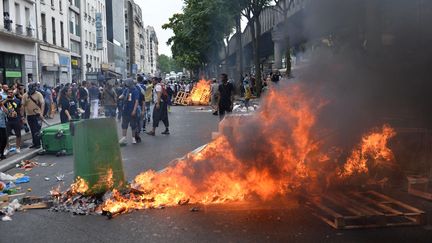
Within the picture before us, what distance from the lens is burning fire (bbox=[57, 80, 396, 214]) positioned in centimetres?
582

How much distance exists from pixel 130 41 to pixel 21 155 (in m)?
85.0

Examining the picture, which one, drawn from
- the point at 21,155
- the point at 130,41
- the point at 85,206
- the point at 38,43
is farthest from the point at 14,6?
the point at 130,41

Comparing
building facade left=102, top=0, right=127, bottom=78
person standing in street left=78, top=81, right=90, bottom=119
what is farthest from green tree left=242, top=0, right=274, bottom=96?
building facade left=102, top=0, right=127, bottom=78

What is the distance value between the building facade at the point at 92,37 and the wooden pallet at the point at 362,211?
38.3 metres

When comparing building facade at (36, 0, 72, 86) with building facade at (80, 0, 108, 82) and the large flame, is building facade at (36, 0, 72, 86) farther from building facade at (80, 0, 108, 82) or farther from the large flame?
the large flame

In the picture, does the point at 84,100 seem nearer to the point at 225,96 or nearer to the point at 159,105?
the point at 159,105

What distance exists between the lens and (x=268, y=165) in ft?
19.1

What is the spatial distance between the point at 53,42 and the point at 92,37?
46.3 feet

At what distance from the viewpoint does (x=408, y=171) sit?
6238mm

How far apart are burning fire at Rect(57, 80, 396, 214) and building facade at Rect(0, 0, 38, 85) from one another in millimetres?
20539

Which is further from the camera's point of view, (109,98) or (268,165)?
(109,98)

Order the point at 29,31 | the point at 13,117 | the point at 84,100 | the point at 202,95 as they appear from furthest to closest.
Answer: the point at 202,95 < the point at 29,31 < the point at 84,100 < the point at 13,117

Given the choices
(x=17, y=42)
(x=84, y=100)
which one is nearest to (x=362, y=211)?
(x=84, y=100)

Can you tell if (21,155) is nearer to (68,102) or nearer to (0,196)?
(68,102)
